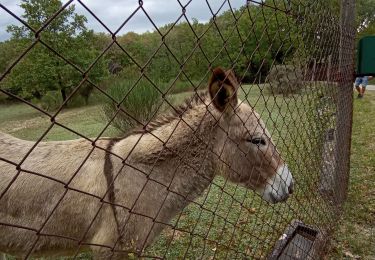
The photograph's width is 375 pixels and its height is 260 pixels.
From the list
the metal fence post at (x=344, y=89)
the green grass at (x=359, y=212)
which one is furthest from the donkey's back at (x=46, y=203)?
the metal fence post at (x=344, y=89)

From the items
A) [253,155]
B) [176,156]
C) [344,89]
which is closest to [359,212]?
[344,89]

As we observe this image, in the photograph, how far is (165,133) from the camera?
8.47 feet

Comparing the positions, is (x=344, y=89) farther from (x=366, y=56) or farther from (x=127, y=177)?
(x=127, y=177)

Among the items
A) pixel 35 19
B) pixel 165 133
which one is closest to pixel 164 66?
pixel 35 19

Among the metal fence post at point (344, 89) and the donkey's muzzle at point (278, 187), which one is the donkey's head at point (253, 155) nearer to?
the donkey's muzzle at point (278, 187)

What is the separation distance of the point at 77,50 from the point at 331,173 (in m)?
32.4

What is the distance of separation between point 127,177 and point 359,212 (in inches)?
125

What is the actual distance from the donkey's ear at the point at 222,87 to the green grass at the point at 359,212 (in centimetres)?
214

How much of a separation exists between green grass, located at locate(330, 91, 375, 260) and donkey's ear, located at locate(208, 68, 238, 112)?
84.4 inches

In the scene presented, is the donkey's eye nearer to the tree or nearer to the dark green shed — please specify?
the dark green shed

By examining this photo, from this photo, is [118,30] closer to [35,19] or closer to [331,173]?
[331,173]

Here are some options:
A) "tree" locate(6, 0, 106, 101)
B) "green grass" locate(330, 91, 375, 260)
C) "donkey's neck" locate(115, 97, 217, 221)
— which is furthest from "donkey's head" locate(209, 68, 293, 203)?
"tree" locate(6, 0, 106, 101)

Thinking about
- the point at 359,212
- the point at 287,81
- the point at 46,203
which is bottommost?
the point at 46,203

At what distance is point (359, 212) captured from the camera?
166 inches
